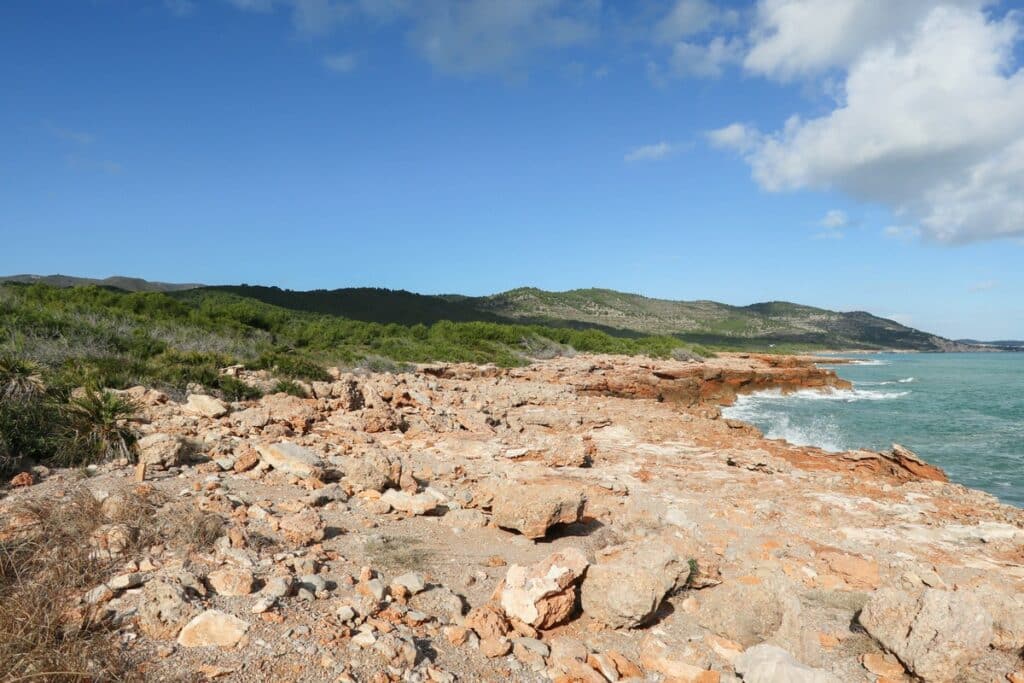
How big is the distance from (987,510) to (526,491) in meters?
6.79

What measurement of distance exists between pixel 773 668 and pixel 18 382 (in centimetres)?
907

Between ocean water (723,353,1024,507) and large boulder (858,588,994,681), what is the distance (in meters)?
9.84

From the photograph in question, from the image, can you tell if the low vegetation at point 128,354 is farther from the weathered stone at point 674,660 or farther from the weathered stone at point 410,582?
the weathered stone at point 674,660

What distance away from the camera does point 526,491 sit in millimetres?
6250

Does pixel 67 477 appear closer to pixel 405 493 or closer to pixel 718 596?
pixel 405 493

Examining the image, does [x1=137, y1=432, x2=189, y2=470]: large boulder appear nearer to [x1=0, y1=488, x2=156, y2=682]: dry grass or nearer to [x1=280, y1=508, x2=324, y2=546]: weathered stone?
[x1=0, y1=488, x2=156, y2=682]: dry grass

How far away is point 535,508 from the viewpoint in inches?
237

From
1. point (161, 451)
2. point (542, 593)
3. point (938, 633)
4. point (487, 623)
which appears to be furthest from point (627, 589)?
point (161, 451)

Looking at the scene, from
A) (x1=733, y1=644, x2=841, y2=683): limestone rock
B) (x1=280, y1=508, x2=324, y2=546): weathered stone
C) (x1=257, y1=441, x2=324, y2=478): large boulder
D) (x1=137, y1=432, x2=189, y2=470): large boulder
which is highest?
(x1=137, y1=432, x2=189, y2=470): large boulder

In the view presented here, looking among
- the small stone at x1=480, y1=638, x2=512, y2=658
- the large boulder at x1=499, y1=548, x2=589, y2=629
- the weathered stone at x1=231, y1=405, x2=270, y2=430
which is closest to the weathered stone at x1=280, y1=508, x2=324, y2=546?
the large boulder at x1=499, y1=548, x2=589, y2=629

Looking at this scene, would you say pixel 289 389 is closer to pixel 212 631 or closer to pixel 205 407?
pixel 205 407

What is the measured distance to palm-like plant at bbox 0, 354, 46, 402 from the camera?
23.2 feet

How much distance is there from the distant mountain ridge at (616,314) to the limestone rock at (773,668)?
4513 cm

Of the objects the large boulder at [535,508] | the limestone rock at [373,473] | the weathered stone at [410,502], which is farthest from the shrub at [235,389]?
the large boulder at [535,508]
